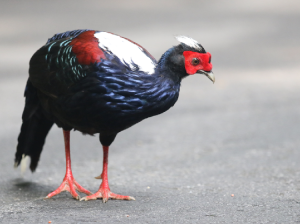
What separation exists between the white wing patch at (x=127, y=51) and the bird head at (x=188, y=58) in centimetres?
17

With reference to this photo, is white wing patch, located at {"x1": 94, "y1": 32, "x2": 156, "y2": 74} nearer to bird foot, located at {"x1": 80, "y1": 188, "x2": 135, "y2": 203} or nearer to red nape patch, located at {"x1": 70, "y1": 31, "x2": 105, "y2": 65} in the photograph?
red nape patch, located at {"x1": 70, "y1": 31, "x2": 105, "y2": 65}

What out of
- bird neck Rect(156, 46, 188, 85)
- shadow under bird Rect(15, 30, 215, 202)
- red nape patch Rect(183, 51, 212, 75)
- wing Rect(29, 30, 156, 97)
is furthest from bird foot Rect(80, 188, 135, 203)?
red nape patch Rect(183, 51, 212, 75)

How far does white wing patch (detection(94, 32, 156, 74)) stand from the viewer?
3.46 m

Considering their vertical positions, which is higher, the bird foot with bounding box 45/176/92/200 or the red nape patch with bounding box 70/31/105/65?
the red nape patch with bounding box 70/31/105/65

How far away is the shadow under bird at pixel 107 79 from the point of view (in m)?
3.38

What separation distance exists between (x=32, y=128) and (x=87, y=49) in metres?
1.19

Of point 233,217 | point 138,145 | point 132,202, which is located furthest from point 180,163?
point 233,217

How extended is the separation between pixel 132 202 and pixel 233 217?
84cm

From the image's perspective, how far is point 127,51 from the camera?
11.6 feet

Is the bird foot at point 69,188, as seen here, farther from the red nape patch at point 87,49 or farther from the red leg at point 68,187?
the red nape patch at point 87,49

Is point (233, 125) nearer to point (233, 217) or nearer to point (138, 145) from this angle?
point (138, 145)

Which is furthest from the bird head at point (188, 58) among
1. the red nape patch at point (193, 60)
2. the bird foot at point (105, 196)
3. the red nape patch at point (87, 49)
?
the bird foot at point (105, 196)

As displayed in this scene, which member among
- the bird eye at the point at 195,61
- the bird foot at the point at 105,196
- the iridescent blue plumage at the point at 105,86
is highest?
the bird eye at the point at 195,61

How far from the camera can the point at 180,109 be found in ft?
25.0
